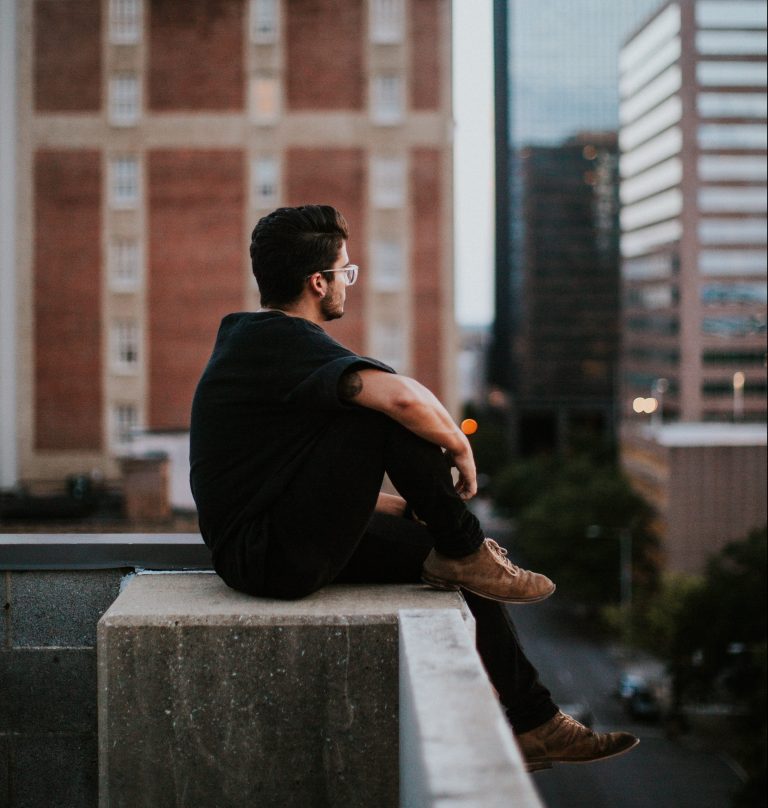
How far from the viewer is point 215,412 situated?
10.8 ft

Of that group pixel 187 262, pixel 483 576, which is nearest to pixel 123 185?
pixel 187 262

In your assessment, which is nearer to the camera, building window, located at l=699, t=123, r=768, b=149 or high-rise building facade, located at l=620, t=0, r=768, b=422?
high-rise building facade, located at l=620, t=0, r=768, b=422

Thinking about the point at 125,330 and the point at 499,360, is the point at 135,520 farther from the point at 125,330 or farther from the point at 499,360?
the point at 499,360

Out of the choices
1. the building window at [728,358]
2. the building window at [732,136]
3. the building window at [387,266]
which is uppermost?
the building window at [732,136]

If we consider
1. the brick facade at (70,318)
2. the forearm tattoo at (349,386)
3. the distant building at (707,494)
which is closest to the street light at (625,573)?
the distant building at (707,494)

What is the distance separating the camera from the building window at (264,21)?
140 ft

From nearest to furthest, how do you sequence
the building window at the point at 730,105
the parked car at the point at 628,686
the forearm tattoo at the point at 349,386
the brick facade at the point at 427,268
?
the forearm tattoo at the point at 349,386
the parked car at the point at 628,686
the brick facade at the point at 427,268
the building window at the point at 730,105

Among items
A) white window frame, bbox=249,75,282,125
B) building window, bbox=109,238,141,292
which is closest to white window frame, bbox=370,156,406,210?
white window frame, bbox=249,75,282,125

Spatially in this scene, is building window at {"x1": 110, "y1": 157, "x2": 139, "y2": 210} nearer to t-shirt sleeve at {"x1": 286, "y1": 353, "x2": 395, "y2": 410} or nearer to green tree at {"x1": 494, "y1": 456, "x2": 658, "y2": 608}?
green tree at {"x1": 494, "y1": 456, "x2": 658, "y2": 608}

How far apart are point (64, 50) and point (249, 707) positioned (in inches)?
1736

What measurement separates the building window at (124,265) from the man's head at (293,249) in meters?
41.9

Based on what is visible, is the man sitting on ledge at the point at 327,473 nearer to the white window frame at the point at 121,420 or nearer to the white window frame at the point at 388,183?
the white window frame at the point at 388,183

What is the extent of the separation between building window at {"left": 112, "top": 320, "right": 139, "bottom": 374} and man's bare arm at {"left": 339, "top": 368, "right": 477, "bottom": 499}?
42.3 metres

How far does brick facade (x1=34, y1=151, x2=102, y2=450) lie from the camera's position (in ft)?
143
